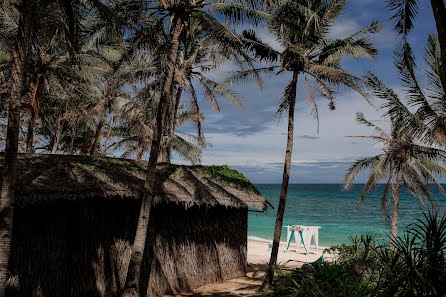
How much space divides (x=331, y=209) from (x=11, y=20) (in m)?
44.4

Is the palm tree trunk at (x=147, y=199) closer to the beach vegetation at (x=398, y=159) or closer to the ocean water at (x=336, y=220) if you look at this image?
the beach vegetation at (x=398, y=159)

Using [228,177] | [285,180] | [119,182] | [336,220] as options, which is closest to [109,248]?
[119,182]

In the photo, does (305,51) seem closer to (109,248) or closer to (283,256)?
(109,248)

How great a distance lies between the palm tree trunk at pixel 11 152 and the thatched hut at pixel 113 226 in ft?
2.98

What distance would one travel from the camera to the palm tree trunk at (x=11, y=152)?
4969mm

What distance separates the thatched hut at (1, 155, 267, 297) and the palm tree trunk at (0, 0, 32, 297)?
0.91 m

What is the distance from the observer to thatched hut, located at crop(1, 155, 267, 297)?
249 inches

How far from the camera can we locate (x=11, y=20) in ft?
39.6

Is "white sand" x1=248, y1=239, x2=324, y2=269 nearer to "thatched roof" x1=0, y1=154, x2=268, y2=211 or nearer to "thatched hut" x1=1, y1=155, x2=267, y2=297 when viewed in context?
"thatched hut" x1=1, y1=155, x2=267, y2=297

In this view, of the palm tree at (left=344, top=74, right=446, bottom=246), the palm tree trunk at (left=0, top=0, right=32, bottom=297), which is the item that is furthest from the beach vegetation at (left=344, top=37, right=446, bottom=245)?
the palm tree trunk at (left=0, top=0, right=32, bottom=297)

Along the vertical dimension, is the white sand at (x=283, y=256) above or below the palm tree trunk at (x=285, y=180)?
below

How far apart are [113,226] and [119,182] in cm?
98

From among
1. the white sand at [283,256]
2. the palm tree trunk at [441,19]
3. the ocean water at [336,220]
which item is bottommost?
the ocean water at [336,220]

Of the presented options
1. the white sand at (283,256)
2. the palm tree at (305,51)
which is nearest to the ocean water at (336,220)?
the white sand at (283,256)
